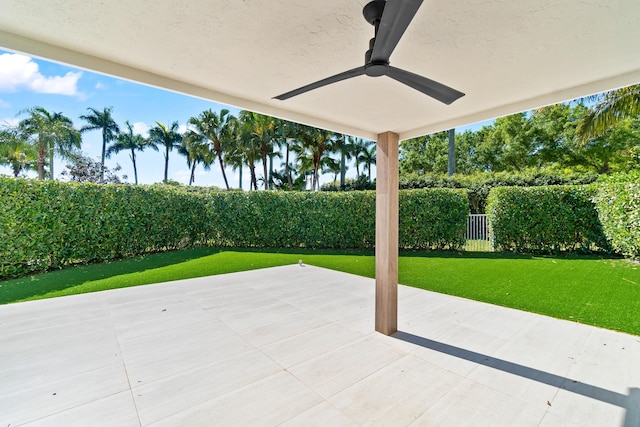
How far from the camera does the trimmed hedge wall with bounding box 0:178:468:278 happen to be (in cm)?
585

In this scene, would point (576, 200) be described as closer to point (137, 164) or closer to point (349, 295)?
point (349, 295)

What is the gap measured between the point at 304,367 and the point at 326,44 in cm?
247

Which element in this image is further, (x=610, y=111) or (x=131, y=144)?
(x=131, y=144)

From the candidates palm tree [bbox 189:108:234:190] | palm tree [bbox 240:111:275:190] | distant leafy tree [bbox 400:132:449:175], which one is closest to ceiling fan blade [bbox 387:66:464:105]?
palm tree [bbox 240:111:275:190]

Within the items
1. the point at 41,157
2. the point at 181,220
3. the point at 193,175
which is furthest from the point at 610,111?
the point at 41,157

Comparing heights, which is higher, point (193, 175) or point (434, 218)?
point (193, 175)

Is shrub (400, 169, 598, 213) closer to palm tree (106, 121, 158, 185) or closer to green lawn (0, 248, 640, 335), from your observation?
green lawn (0, 248, 640, 335)

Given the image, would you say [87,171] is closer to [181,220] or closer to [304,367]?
[181,220]

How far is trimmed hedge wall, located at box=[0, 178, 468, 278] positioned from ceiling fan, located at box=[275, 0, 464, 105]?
697 cm

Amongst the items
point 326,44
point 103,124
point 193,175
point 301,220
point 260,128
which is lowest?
point 301,220

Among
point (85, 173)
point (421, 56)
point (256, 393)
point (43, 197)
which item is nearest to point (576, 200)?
point (421, 56)

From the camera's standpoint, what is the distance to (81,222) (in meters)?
6.66

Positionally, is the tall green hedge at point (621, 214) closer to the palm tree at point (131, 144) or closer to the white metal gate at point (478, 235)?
the white metal gate at point (478, 235)

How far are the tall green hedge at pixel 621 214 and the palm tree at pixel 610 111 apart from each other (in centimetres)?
259
